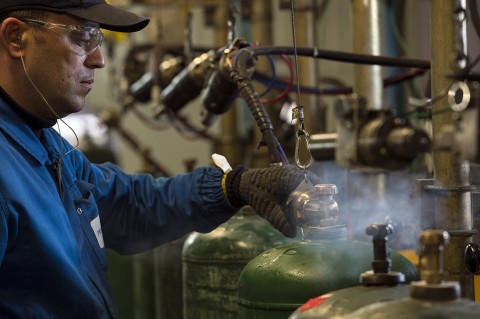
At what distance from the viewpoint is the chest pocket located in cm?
164

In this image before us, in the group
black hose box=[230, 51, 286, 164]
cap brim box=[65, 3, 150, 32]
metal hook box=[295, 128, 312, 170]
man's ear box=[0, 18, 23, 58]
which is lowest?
metal hook box=[295, 128, 312, 170]

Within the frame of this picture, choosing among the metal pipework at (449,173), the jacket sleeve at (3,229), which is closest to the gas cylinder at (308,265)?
the metal pipework at (449,173)

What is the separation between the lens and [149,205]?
1822 mm

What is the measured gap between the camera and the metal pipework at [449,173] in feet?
4.91

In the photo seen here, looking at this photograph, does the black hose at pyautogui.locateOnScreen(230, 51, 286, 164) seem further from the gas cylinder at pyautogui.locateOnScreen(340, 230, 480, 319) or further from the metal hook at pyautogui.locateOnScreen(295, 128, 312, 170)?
the gas cylinder at pyautogui.locateOnScreen(340, 230, 480, 319)

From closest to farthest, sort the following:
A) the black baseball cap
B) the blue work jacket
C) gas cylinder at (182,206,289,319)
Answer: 1. the blue work jacket
2. the black baseball cap
3. gas cylinder at (182,206,289,319)

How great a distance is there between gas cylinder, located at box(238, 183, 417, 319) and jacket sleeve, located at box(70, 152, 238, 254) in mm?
338

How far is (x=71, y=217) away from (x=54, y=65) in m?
0.29

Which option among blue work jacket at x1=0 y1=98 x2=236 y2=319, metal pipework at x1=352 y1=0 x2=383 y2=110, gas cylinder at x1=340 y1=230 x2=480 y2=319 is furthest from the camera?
metal pipework at x1=352 y1=0 x2=383 y2=110

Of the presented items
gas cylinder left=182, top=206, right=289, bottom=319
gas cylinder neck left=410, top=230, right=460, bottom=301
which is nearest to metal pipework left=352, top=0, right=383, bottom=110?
gas cylinder left=182, top=206, right=289, bottom=319

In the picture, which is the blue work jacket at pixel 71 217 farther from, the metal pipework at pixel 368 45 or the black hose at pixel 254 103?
the metal pipework at pixel 368 45

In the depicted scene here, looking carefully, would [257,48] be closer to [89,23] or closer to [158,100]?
[89,23]

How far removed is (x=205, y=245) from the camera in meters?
2.04

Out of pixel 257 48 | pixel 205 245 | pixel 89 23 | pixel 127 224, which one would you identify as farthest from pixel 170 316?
pixel 89 23
